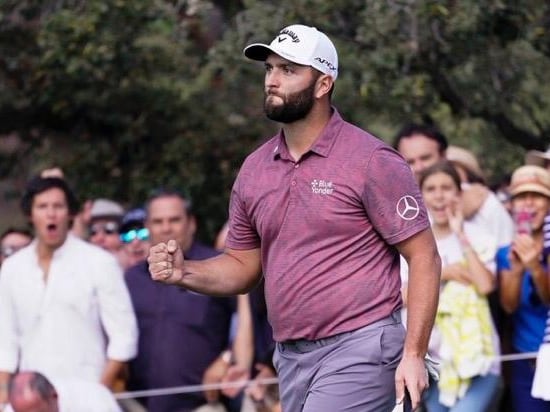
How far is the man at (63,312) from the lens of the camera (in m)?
8.98

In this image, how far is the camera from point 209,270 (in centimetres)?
657

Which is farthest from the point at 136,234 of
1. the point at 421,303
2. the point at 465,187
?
the point at 421,303

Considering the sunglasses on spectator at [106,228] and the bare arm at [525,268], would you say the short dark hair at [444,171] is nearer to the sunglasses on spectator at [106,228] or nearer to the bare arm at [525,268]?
the bare arm at [525,268]

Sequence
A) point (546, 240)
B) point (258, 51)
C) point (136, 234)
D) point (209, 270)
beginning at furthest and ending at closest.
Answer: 1. point (136, 234)
2. point (546, 240)
3. point (209, 270)
4. point (258, 51)

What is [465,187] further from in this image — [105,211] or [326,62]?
[326,62]

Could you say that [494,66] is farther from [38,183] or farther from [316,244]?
[316,244]

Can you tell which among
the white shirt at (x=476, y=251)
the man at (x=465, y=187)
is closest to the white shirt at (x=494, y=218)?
the man at (x=465, y=187)

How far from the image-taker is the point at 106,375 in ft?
29.8

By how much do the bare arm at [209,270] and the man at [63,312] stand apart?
2.44 metres

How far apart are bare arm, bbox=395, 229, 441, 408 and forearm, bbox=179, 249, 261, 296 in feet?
2.52

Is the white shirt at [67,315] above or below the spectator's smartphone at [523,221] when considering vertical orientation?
below

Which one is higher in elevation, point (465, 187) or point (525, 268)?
point (465, 187)

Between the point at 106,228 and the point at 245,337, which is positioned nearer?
the point at 245,337

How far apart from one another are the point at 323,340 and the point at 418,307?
433 millimetres
